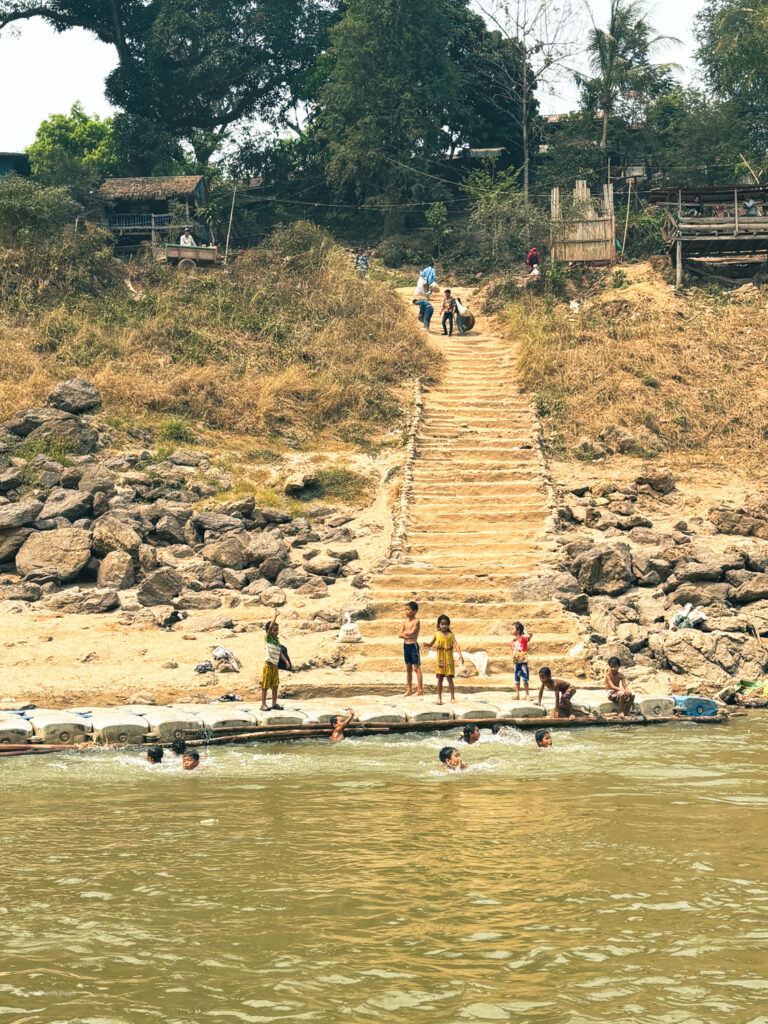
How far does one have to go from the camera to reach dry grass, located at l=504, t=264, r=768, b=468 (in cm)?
2205

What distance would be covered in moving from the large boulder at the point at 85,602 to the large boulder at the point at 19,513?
173cm

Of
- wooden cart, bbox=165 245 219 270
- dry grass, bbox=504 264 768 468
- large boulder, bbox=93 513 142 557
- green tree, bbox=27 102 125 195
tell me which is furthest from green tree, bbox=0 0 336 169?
large boulder, bbox=93 513 142 557

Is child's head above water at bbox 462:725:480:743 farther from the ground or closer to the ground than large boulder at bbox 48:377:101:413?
closer to the ground

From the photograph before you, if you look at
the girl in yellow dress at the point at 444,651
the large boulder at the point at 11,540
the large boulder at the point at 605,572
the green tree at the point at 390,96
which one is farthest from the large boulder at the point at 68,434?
the green tree at the point at 390,96

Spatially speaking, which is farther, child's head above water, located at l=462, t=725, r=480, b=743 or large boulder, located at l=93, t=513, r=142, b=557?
large boulder, located at l=93, t=513, r=142, b=557

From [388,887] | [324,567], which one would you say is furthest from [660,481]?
[388,887]

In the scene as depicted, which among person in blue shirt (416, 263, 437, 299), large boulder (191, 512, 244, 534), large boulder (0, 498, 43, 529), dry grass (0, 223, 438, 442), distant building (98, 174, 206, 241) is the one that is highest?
distant building (98, 174, 206, 241)

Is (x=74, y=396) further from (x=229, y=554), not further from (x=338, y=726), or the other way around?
(x=338, y=726)

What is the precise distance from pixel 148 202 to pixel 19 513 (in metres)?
20.2

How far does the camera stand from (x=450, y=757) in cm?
1070

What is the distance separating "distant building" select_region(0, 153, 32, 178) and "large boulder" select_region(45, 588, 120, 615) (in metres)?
27.6

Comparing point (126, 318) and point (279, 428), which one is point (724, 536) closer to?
point (279, 428)

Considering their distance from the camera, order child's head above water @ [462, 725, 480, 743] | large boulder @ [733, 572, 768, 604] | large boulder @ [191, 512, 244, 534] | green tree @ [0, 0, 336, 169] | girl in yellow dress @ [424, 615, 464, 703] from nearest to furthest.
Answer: child's head above water @ [462, 725, 480, 743]
girl in yellow dress @ [424, 615, 464, 703]
large boulder @ [733, 572, 768, 604]
large boulder @ [191, 512, 244, 534]
green tree @ [0, 0, 336, 169]

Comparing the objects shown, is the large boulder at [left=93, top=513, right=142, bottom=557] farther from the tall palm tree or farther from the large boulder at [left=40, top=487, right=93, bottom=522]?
the tall palm tree
